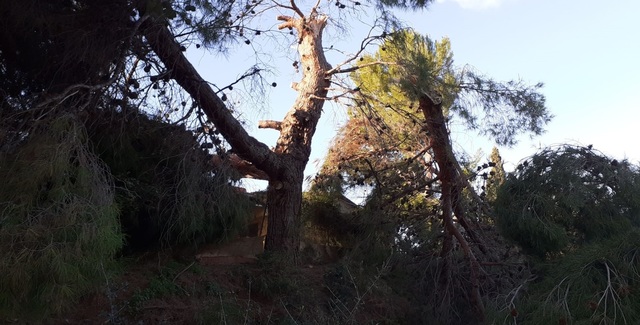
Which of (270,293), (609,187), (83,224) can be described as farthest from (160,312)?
(609,187)

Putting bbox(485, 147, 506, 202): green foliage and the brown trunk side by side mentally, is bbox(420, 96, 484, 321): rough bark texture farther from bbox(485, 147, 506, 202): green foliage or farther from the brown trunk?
the brown trunk

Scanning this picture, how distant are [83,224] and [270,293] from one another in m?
5.05

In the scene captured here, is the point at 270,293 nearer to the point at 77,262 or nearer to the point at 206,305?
the point at 206,305

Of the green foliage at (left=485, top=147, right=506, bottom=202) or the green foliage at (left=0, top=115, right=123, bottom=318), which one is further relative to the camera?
the green foliage at (left=485, top=147, right=506, bottom=202)

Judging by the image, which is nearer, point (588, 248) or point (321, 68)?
point (588, 248)

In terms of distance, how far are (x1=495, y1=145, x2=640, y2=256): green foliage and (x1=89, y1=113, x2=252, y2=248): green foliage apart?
411 cm

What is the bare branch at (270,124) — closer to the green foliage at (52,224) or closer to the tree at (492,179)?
the tree at (492,179)

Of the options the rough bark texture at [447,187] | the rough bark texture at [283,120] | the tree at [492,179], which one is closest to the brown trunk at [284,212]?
the rough bark texture at [283,120]

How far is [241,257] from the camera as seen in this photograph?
42.9ft

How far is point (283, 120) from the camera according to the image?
540 inches

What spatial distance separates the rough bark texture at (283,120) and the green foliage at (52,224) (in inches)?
101

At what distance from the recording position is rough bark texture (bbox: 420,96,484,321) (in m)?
12.5

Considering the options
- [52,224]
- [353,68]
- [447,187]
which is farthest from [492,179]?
[52,224]

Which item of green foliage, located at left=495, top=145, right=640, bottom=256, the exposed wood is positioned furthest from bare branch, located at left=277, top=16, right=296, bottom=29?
green foliage, located at left=495, top=145, right=640, bottom=256
